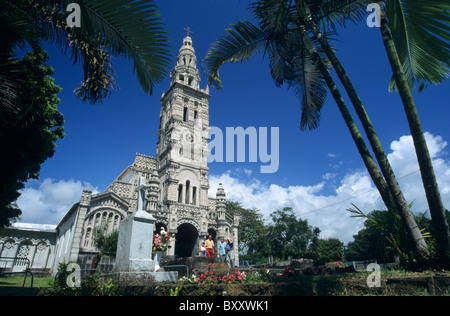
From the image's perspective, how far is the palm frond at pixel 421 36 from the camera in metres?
4.32

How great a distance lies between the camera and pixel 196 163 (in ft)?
94.1

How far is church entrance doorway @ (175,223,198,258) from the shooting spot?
25.3m

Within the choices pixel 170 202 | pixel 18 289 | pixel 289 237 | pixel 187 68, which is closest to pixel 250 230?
pixel 289 237

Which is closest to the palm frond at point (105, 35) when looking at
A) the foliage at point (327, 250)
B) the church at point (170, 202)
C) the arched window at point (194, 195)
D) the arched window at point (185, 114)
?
the church at point (170, 202)

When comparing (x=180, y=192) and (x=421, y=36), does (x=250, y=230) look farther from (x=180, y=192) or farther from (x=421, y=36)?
(x=421, y=36)

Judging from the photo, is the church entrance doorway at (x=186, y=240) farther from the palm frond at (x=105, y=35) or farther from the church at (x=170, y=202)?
the palm frond at (x=105, y=35)

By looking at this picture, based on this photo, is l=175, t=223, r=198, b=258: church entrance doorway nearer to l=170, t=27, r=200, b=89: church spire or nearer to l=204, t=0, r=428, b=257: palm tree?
l=170, t=27, r=200, b=89: church spire

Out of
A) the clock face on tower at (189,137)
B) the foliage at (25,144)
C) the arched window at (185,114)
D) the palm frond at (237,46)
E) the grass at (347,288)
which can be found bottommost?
the grass at (347,288)

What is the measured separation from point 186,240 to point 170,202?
476cm

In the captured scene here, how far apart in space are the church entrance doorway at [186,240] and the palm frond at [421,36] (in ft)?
76.1

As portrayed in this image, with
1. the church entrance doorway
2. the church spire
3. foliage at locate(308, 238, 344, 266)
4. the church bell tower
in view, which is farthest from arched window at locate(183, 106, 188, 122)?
foliage at locate(308, 238, 344, 266)
